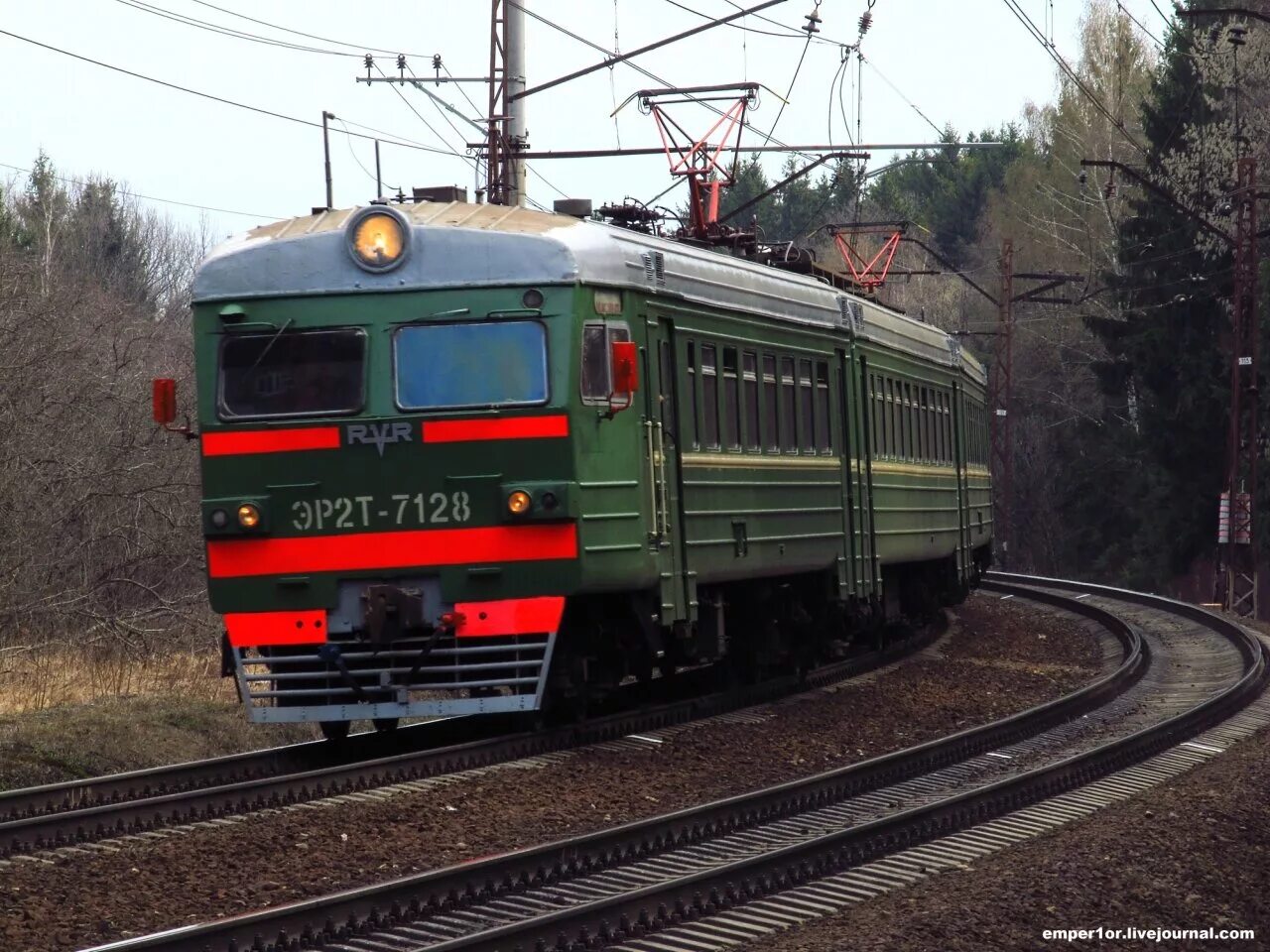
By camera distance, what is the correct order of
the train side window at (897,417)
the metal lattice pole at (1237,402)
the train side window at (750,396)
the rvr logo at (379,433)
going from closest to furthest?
the rvr logo at (379,433)
the train side window at (750,396)
the train side window at (897,417)
the metal lattice pole at (1237,402)

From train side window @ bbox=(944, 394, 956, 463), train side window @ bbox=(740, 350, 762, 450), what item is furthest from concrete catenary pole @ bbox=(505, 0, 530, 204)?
train side window @ bbox=(740, 350, 762, 450)

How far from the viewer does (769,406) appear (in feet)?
46.2

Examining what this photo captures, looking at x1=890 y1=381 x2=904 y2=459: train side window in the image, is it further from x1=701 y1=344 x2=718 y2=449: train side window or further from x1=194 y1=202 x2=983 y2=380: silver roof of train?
x1=194 y1=202 x2=983 y2=380: silver roof of train

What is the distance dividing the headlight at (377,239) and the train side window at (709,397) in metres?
2.46

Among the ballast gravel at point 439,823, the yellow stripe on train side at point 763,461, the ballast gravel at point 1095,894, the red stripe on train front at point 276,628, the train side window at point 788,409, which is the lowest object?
the ballast gravel at point 1095,894

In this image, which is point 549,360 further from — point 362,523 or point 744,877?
point 744,877

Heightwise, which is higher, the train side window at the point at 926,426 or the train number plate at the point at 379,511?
the train side window at the point at 926,426

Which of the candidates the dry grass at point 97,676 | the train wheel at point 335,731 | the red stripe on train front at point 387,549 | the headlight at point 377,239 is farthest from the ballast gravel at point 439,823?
the dry grass at point 97,676

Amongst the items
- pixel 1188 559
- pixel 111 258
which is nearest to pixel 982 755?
pixel 1188 559

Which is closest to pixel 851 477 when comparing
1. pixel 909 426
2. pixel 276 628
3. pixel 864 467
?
pixel 864 467

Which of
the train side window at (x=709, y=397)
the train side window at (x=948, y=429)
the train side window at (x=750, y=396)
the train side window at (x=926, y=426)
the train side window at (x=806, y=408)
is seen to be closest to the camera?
the train side window at (x=709, y=397)

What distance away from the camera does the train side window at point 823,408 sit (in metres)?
15.1

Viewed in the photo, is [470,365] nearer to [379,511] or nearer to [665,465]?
[379,511]

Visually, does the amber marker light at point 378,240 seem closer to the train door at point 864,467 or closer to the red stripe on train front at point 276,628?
the red stripe on train front at point 276,628
